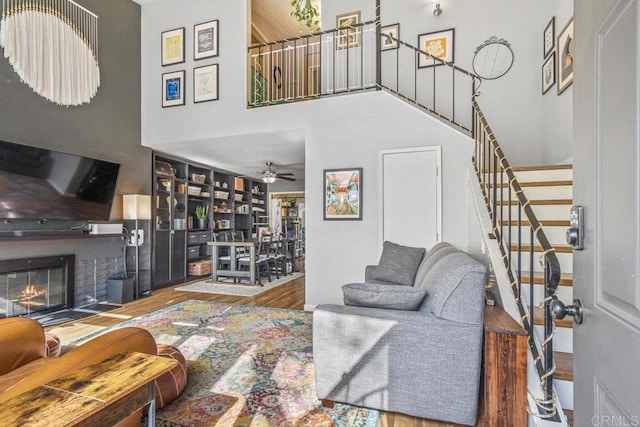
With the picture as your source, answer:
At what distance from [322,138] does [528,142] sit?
2.90 m

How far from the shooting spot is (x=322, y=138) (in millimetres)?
4191

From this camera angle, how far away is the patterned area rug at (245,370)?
1.87 meters

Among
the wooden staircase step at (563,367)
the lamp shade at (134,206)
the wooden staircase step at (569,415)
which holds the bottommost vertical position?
the wooden staircase step at (569,415)

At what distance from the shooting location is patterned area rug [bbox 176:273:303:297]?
509 cm

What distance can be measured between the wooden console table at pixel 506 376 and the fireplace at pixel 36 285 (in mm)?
4768

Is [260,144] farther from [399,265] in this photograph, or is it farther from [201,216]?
[399,265]

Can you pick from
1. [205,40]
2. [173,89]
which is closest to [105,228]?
[173,89]

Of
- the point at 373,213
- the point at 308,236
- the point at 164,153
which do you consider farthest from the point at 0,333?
the point at 164,153

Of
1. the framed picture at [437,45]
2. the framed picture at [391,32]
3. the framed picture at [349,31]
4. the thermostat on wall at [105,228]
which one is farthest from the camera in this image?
the framed picture at [349,31]

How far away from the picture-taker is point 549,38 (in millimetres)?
3975

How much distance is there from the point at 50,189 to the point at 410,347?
14.5 feet

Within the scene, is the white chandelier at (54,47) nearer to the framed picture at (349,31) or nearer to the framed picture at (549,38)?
the framed picture at (349,31)

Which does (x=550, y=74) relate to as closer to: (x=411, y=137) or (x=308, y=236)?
(x=411, y=137)

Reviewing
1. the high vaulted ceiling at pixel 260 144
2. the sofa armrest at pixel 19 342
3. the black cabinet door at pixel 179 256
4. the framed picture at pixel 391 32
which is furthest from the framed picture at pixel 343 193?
the black cabinet door at pixel 179 256
